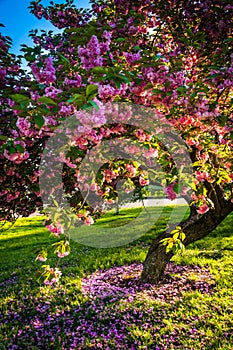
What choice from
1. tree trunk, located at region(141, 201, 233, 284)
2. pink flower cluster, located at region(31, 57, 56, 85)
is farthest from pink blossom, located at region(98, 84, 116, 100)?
tree trunk, located at region(141, 201, 233, 284)

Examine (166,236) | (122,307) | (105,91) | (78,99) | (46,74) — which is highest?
(46,74)

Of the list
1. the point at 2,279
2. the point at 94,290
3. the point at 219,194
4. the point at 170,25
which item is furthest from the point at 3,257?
the point at 170,25

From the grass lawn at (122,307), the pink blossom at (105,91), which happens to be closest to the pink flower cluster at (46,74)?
the pink blossom at (105,91)

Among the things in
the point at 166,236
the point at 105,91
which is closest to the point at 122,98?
the point at 105,91

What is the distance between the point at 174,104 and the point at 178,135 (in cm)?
87

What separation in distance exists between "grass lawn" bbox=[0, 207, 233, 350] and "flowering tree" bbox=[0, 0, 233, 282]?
0.85 m

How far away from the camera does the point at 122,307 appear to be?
17.8 ft

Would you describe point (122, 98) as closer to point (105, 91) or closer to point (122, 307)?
point (105, 91)

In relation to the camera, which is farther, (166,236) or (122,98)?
(166,236)

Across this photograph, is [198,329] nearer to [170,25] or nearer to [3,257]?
[170,25]

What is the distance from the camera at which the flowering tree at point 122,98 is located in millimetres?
2467

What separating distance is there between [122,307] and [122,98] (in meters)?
3.89

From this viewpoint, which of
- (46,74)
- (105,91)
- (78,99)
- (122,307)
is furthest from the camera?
(122,307)

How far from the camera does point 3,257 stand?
12.5m
